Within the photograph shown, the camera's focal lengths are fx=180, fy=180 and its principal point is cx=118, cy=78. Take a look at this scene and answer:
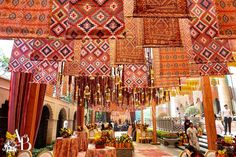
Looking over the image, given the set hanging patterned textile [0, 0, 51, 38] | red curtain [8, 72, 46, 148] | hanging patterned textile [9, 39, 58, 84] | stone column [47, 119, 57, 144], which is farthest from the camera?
stone column [47, 119, 57, 144]

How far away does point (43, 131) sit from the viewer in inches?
454

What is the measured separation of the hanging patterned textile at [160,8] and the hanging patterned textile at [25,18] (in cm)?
121

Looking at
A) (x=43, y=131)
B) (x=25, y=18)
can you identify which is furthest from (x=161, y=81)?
(x=43, y=131)

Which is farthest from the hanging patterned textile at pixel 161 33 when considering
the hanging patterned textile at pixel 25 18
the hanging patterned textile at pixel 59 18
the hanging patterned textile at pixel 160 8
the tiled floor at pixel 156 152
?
the tiled floor at pixel 156 152

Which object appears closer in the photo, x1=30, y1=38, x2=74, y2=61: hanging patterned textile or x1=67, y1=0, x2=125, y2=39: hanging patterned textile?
x1=67, y1=0, x2=125, y2=39: hanging patterned textile

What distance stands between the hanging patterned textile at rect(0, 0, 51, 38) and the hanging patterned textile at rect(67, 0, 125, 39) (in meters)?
0.33

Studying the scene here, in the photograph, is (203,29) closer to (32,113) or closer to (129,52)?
(129,52)

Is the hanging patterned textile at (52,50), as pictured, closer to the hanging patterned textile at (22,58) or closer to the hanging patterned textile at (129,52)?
the hanging patterned textile at (22,58)

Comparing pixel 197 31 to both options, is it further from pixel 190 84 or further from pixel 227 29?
pixel 190 84

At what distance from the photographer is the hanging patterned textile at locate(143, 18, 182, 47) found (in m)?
3.17

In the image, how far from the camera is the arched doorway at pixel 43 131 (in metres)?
11.3

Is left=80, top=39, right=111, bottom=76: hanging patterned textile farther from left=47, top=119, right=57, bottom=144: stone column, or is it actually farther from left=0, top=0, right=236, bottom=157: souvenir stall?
left=47, top=119, right=57, bottom=144: stone column

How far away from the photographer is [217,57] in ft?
11.3

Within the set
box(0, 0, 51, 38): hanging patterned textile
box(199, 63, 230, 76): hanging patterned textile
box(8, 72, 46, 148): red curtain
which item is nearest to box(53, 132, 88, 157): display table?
box(8, 72, 46, 148): red curtain
